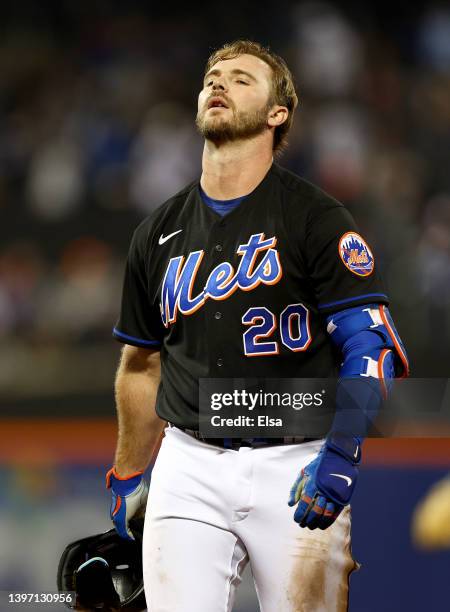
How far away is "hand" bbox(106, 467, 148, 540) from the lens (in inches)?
139

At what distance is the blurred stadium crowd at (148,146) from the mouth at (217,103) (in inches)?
193

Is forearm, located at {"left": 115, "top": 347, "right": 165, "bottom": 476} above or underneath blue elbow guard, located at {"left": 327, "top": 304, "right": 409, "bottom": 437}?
underneath

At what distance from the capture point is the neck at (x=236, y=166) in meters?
3.26

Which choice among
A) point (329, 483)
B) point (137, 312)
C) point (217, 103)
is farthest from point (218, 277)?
point (329, 483)

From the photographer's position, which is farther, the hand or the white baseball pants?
the hand

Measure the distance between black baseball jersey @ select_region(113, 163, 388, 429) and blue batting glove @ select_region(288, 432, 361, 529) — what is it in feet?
1.21

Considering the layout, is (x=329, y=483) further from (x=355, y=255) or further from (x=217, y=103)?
(x=217, y=103)

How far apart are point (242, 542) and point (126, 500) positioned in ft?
1.95

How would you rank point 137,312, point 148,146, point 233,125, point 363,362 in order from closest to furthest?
point 363,362 → point 233,125 → point 137,312 → point 148,146

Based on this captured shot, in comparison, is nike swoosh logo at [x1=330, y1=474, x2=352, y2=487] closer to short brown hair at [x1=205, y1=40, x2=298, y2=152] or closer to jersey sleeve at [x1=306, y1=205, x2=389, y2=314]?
jersey sleeve at [x1=306, y1=205, x2=389, y2=314]

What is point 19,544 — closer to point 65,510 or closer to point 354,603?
point 65,510

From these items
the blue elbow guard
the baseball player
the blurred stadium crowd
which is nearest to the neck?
the baseball player

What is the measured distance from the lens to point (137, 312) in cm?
344

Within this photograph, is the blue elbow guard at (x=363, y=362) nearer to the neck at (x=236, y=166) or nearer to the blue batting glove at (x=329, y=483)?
the blue batting glove at (x=329, y=483)
